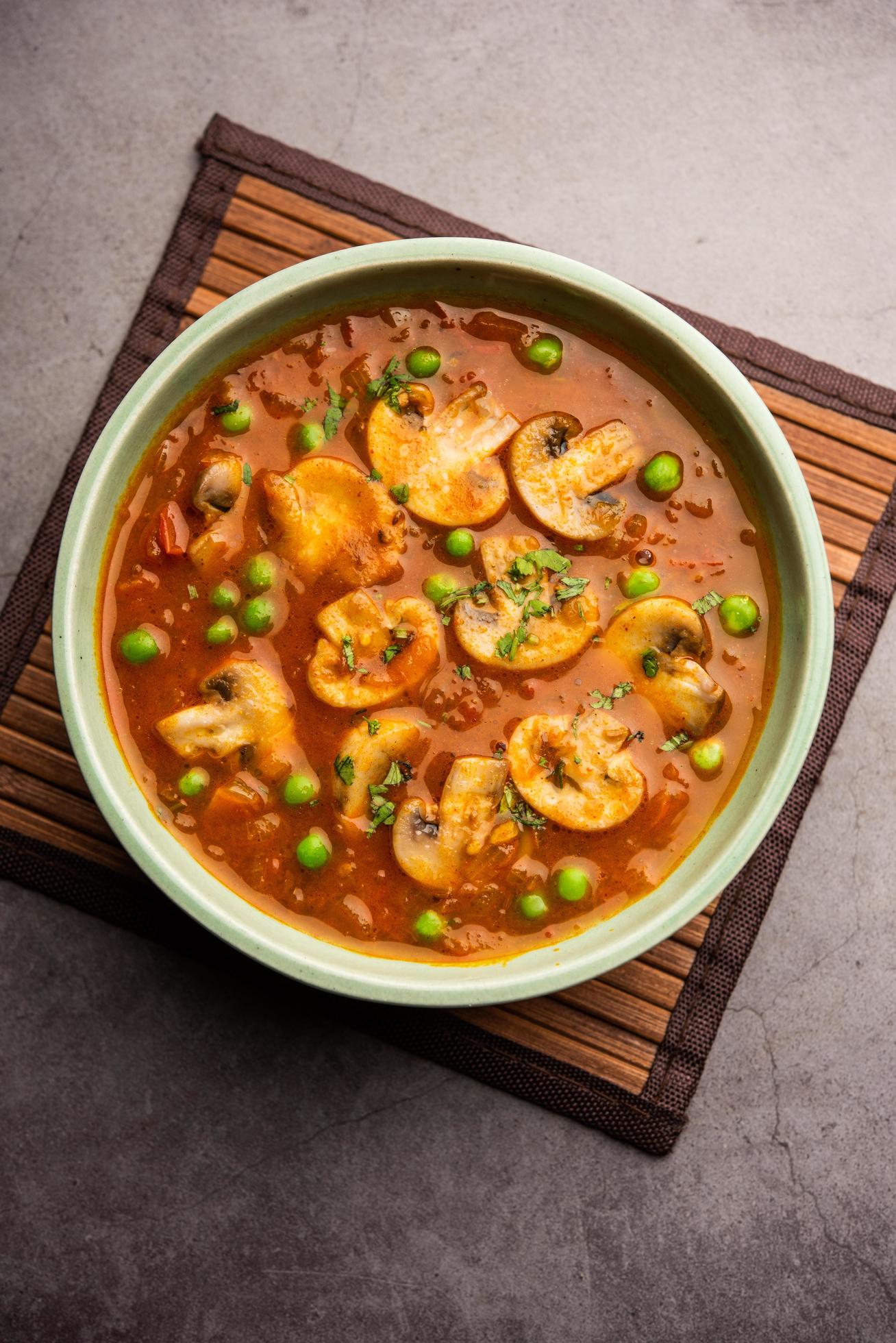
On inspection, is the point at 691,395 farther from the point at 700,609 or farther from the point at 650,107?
the point at 650,107

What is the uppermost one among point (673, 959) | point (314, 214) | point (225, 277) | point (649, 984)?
point (314, 214)

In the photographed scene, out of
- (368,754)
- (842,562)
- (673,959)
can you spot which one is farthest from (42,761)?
(842,562)

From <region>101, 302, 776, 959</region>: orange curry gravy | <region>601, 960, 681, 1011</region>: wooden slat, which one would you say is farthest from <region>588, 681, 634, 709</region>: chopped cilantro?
<region>601, 960, 681, 1011</region>: wooden slat

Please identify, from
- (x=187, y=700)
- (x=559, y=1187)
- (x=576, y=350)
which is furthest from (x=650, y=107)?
(x=559, y=1187)

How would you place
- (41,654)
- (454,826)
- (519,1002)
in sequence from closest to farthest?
(454,826) < (519,1002) < (41,654)

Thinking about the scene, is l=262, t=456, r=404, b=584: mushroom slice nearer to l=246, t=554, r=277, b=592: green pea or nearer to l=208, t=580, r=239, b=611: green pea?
l=246, t=554, r=277, b=592: green pea

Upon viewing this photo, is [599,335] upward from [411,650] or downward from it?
upward

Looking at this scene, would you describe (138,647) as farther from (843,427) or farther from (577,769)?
(843,427)

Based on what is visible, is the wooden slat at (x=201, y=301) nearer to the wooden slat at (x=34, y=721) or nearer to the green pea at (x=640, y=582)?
the wooden slat at (x=34, y=721)
